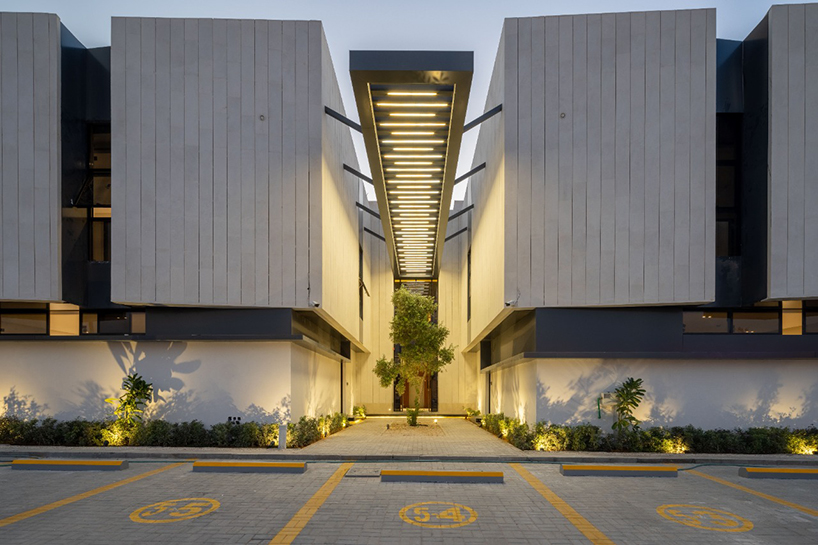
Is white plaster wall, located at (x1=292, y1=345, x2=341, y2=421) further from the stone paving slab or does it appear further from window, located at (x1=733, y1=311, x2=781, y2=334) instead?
window, located at (x1=733, y1=311, x2=781, y2=334)

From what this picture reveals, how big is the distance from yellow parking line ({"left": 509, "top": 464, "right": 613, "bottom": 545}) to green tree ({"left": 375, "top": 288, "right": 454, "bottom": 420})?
12.2 meters

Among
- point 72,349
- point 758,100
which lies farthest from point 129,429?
point 758,100

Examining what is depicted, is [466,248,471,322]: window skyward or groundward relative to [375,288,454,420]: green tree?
skyward

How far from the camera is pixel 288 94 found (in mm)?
15094

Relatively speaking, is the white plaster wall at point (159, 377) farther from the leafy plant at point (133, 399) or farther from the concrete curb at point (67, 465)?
the concrete curb at point (67, 465)

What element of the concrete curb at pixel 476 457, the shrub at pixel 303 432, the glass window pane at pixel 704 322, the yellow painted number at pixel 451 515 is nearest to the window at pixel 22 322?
the concrete curb at pixel 476 457

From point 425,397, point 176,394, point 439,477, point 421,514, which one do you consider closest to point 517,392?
point 439,477

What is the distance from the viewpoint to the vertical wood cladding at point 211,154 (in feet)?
49.3

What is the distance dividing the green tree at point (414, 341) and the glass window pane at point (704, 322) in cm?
1079

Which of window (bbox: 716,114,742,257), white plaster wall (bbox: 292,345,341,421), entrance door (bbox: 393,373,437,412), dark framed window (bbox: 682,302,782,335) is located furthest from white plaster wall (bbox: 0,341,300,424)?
entrance door (bbox: 393,373,437,412)

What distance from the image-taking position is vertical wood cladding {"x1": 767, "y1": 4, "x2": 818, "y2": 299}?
1417 cm

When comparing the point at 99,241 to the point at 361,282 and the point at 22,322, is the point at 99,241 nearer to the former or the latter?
the point at 22,322

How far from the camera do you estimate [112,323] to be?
54.5ft

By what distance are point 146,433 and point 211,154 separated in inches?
296
